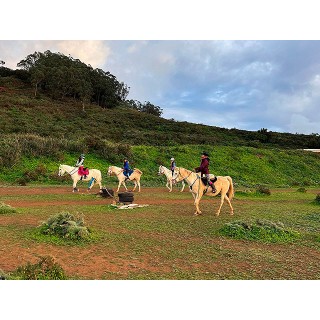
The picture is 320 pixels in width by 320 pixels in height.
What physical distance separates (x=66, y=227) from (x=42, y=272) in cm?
362

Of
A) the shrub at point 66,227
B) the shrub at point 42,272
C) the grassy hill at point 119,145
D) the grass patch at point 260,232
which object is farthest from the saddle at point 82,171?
the shrub at point 42,272

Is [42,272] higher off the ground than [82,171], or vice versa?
[82,171]

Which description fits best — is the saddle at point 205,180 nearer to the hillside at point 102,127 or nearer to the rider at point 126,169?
the rider at point 126,169

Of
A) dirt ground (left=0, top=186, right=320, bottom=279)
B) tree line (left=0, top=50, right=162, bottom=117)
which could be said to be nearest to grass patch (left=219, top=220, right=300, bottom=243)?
dirt ground (left=0, top=186, right=320, bottom=279)

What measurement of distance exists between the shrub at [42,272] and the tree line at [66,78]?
62.6m

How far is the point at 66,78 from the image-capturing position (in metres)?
71.6

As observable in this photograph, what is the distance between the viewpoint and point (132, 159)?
34750 mm

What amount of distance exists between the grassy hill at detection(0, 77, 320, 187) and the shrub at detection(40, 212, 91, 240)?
16.5 metres

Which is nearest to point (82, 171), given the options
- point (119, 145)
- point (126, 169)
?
point (126, 169)

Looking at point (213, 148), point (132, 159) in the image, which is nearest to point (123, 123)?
point (213, 148)

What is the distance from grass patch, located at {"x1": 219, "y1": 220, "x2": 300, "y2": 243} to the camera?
10.8 metres

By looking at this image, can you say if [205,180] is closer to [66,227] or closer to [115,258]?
[66,227]

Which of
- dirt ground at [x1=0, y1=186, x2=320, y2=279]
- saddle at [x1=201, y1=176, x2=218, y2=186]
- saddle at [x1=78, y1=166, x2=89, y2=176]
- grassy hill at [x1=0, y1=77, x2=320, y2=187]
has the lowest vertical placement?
dirt ground at [x1=0, y1=186, x2=320, y2=279]

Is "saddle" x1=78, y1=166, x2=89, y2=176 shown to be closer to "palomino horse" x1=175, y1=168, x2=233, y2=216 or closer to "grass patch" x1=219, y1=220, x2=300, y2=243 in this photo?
"palomino horse" x1=175, y1=168, x2=233, y2=216
